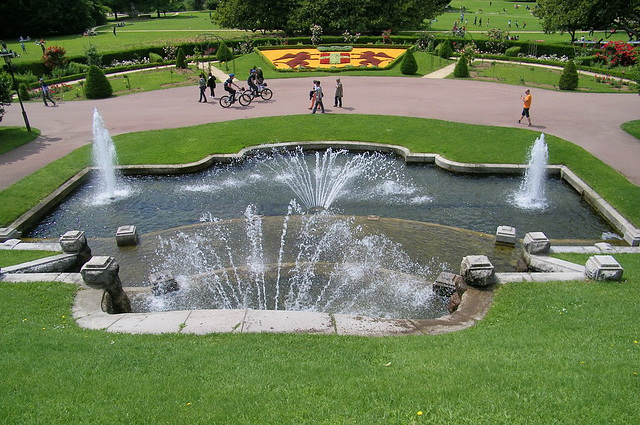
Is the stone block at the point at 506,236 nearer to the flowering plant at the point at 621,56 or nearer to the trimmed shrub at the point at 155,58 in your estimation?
the flowering plant at the point at 621,56

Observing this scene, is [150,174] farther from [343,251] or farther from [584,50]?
[584,50]

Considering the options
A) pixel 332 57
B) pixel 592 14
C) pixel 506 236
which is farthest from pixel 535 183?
pixel 592 14

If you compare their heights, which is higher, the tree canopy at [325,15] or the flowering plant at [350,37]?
the tree canopy at [325,15]

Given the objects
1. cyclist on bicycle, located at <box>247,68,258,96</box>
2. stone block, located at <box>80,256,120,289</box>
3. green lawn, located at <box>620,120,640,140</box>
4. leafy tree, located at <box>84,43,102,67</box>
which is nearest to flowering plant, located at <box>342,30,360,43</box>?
cyclist on bicycle, located at <box>247,68,258,96</box>

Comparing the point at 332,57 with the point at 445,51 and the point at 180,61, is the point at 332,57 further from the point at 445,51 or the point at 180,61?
the point at 180,61

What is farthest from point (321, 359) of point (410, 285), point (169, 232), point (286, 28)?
point (286, 28)

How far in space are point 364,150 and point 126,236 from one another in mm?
10993

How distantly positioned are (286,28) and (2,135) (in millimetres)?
36875

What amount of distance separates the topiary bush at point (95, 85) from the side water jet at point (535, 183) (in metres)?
26.5

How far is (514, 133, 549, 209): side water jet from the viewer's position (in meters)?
15.9

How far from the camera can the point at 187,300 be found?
1080 cm

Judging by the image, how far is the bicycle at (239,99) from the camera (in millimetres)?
27656

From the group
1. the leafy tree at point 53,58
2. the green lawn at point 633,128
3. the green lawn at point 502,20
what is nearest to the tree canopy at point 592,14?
the green lawn at point 502,20

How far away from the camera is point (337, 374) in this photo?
6766mm
